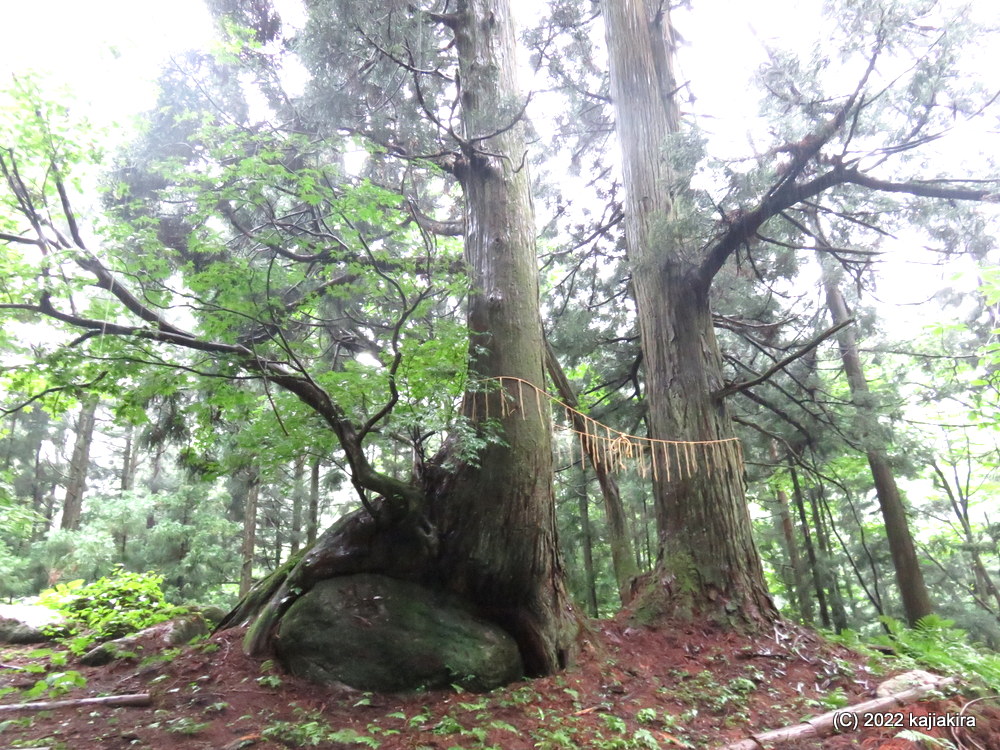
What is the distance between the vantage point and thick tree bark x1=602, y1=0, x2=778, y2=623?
16.8 feet

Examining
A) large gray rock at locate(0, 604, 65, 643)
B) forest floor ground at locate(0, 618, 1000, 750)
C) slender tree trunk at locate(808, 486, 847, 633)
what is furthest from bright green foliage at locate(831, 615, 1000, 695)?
large gray rock at locate(0, 604, 65, 643)

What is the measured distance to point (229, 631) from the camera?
4.71 meters

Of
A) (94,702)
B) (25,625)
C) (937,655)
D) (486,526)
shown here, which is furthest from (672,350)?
(25,625)

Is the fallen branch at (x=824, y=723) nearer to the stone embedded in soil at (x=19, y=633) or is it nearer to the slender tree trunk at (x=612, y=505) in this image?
the slender tree trunk at (x=612, y=505)

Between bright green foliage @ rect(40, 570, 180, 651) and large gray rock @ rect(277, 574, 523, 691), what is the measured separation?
2.36m

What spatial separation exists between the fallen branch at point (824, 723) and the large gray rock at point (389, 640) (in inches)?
67.8

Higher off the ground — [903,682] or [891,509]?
[891,509]

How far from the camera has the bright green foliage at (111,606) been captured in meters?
5.30

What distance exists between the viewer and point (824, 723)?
3309 millimetres

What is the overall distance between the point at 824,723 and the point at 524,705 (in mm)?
1895

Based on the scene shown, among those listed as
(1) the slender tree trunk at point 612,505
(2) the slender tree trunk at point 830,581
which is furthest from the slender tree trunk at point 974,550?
(1) the slender tree trunk at point 612,505

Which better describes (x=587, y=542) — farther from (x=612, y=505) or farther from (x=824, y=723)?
(x=824, y=723)

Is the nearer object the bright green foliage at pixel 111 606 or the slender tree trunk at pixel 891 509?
the bright green foliage at pixel 111 606

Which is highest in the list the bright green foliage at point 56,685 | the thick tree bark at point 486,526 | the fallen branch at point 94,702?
the thick tree bark at point 486,526
